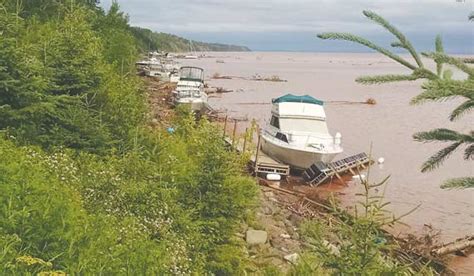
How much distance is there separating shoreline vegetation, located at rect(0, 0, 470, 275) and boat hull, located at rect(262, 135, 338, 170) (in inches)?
295

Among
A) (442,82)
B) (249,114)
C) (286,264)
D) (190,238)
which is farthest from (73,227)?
(249,114)

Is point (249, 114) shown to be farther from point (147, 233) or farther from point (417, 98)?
point (417, 98)

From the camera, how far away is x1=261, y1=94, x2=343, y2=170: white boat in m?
23.2

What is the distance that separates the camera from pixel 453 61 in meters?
4.14

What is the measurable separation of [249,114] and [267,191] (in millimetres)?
25448

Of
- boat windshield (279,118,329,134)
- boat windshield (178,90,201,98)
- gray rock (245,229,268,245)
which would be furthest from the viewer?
boat windshield (178,90,201,98)

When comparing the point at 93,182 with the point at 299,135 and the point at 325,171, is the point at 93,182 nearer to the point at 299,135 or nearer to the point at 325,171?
the point at 325,171

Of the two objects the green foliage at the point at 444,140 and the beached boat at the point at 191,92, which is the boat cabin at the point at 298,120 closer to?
the beached boat at the point at 191,92

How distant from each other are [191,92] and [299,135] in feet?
53.9

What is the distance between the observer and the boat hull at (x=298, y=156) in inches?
910

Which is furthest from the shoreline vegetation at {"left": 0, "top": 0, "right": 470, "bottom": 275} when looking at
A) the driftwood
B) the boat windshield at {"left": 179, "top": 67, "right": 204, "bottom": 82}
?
the boat windshield at {"left": 179, "top": 67, "right": 204, "bottom": 82}

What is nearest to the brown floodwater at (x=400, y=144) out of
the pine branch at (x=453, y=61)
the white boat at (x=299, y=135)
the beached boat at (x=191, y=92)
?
the pine branch at (x=453, y=61)

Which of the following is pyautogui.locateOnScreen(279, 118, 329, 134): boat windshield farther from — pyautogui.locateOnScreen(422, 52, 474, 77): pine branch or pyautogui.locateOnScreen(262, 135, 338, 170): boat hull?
pyautogui.locateOnScreen(422, 52, 474, 77): pine branch

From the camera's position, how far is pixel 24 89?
9828 mm
